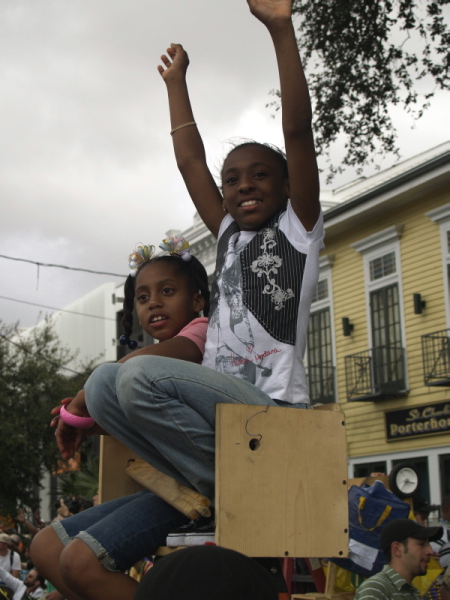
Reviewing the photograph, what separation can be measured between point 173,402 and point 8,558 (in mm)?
12864

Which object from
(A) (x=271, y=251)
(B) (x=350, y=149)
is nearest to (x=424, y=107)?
(B) (x=350, y=149)

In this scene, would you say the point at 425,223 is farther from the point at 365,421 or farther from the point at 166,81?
the point at 166,81

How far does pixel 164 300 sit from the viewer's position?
12.1 feet

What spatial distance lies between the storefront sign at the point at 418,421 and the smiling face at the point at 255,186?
733 inches

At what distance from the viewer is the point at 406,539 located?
20.1ft

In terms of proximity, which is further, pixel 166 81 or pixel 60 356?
pixel 60 356

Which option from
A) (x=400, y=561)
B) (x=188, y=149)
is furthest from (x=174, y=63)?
(x=400, y=561)

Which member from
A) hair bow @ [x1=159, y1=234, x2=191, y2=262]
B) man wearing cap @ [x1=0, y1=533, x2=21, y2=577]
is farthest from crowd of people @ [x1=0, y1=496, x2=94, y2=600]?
hair bow @ [x1=159, y1=234, x2=191, y2=262]

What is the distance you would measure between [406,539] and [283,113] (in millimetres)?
3754

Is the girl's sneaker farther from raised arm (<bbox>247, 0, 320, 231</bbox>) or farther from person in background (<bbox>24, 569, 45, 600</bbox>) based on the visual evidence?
person in background (<bbox>24, 569, 45, 600</bbox>)

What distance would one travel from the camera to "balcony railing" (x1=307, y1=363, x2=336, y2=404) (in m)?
25.0

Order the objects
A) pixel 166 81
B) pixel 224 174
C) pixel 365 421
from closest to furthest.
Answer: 1. pixel 224 174
2. pixel 166 81
3. pixel 365 421

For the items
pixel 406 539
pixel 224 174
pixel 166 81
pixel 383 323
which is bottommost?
pixel 406 539

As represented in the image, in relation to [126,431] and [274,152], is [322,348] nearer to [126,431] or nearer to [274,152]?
[274,152]
